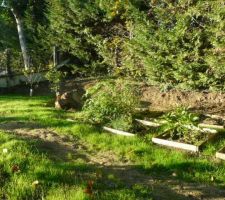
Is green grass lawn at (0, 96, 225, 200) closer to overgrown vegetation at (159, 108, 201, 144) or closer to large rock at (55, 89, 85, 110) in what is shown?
overgrown vegetation at (159, 108, 201, 144)

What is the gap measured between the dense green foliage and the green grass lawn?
369 centimetres

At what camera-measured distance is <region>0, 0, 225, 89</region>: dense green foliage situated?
12515 mm

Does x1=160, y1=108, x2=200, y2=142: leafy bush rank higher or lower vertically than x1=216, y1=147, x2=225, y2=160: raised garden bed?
higher

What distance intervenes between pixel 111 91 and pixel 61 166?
442cm

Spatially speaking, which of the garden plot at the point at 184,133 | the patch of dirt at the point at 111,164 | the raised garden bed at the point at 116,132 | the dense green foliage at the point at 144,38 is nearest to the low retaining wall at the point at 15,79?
the dense green foliage at the point at 144,38

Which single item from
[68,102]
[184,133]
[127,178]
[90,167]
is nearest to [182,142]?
[184,133]

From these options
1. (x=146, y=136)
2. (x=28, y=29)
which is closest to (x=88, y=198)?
(x=146, y=136)

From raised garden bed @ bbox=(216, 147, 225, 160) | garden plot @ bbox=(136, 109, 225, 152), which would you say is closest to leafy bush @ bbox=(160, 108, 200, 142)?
garden plot @ bbox=(136, 109, 225, 152)

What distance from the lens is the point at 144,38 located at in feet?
46.3

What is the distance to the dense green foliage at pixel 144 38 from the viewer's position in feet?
41.1

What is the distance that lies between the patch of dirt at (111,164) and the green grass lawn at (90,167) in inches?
2.6

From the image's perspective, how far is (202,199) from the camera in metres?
6.88

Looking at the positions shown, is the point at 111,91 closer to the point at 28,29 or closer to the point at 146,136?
the point at 146,136

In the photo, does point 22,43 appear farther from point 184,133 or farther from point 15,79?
point 184,133
